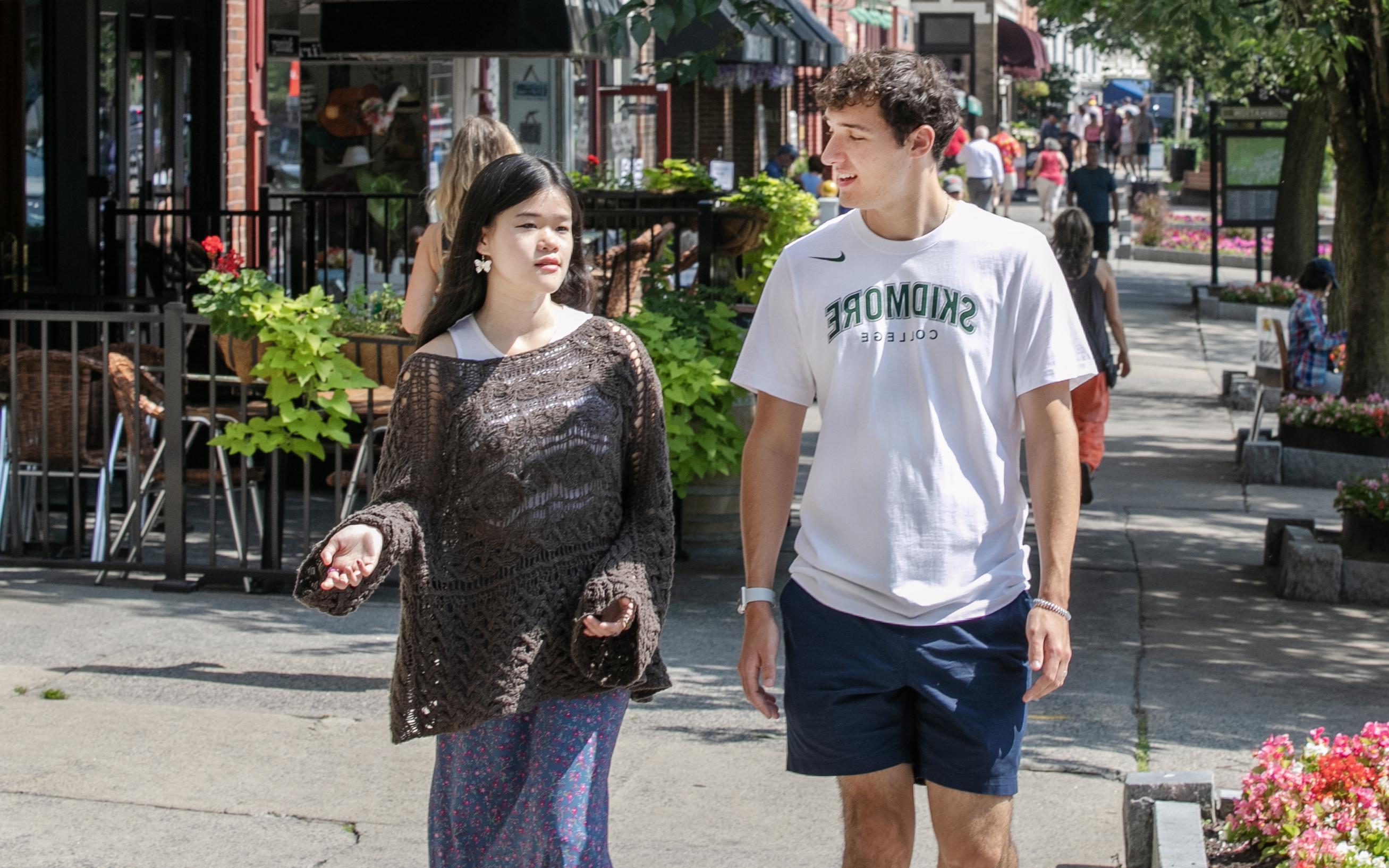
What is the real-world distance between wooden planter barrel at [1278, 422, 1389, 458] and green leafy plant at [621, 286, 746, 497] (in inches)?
187

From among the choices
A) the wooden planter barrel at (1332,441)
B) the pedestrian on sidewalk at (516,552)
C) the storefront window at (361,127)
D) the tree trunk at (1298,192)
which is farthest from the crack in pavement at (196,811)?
the tree trunk at (1298,192)

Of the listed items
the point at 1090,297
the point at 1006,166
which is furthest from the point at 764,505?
the point at 1006,166

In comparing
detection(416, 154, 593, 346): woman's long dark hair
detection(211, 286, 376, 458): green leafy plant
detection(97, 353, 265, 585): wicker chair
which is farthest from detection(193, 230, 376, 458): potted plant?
detection(416, 154, 593, 346): woman's long dark hair

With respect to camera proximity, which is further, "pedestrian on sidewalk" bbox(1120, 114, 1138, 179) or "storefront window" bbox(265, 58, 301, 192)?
"pedestrian on sidewalk" bbox(1120, 114, 1138, 179)

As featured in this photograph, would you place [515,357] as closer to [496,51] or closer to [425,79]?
[496,51]

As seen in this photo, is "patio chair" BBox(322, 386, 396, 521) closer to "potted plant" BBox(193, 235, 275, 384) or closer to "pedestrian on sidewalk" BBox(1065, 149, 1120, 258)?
"potted plant" BBox(193, 235, 275, 384)

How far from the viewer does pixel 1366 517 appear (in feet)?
26.2

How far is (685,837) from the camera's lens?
464 cm

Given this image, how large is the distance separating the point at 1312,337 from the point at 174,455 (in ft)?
24.7

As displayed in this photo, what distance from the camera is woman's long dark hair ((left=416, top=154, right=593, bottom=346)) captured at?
3.26 m

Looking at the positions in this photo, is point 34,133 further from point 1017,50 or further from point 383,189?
point 1017,50

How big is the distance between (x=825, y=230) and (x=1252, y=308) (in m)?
17.9

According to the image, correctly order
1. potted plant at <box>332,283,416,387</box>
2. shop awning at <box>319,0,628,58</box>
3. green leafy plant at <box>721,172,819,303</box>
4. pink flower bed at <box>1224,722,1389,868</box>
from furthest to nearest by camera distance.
→ green leafy plant at <box>721,172,819,303</box>, shop awning at <box>319,0,628,58</box>, potted plant at <box>332,283,416,387</box>, pink flower bed at <box>1224,722,1389,868</box>

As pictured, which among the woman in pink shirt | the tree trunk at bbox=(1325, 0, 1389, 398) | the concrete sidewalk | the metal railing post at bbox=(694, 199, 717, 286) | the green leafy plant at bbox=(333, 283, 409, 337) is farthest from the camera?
the woman in pink shirt
